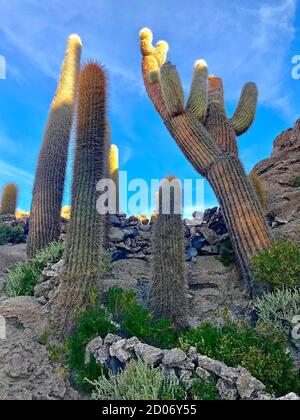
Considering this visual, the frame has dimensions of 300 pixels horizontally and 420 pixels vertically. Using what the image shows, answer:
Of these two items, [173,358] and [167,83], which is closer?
[173,358]

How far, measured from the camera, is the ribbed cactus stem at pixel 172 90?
29.3 feet

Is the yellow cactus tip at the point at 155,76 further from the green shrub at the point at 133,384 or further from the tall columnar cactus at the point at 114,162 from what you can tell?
the green shrub at the point at 133,384

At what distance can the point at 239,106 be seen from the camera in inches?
408

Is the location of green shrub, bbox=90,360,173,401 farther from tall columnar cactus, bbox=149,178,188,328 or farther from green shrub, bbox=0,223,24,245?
green shrub, bbox=0,223,24,245

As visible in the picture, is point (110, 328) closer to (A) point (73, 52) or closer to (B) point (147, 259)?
(B) point (147, 259)

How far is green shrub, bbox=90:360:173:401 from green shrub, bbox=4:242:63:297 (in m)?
3.32

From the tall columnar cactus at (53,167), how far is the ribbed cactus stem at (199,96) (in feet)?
10.3

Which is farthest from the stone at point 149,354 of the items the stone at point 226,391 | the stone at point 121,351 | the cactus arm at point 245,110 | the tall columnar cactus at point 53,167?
the cactus arm at point 245,110

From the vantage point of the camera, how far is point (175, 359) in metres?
4.33

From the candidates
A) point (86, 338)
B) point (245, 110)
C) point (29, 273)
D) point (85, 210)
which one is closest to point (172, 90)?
point (245, 110)

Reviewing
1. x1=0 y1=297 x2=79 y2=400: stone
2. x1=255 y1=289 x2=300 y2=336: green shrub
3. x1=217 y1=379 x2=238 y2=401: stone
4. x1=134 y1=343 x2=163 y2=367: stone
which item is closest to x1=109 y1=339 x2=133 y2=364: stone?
x1=134 y1=343 x2=163 y2=367: stone

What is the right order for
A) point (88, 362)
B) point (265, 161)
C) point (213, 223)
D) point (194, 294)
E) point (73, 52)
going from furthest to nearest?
point (265, 161) → point (73, 52) → point (213, 223) → point (194, 294) → point (88, 362)

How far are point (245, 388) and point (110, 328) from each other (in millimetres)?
1985
